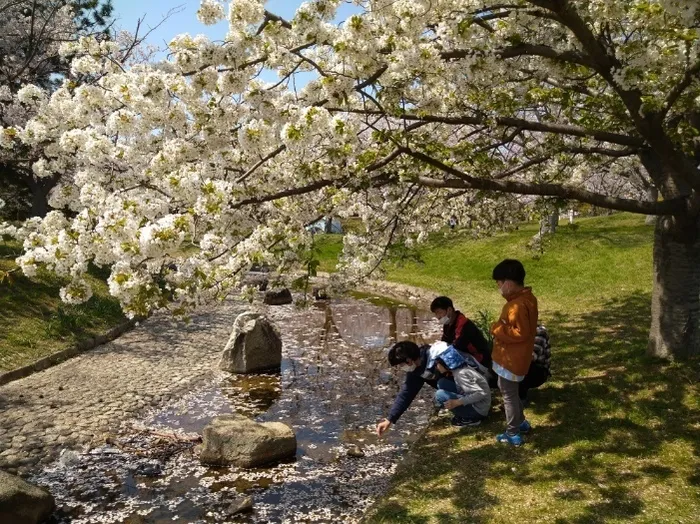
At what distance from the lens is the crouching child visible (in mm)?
7812

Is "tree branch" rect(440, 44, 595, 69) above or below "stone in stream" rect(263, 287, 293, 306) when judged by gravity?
above

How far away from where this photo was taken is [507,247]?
26.4 meters

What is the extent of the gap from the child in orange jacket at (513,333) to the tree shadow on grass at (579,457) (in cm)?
78

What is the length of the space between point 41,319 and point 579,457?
1337cm

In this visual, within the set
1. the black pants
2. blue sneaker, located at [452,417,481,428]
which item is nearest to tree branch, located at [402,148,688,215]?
the black pants

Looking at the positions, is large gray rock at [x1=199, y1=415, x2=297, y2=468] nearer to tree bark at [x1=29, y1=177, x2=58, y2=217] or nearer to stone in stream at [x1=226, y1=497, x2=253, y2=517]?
stone in stream at [x1=226, y1=497, x2=253, y2=517]

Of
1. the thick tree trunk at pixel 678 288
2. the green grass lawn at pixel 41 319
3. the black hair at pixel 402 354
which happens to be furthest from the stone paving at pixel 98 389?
the thick tree trunk at pixel 678 288

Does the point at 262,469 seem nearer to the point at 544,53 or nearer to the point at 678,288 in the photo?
the point at 544,53

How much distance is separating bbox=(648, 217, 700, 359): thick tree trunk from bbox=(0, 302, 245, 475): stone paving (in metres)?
8.75

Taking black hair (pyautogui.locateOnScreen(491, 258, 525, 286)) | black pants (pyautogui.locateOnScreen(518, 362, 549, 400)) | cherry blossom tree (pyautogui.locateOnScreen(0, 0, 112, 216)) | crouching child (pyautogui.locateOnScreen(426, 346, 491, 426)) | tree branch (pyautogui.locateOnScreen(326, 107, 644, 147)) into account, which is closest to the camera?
black hair (pyautogui.locateOnScreen(491, 258, 525, 286))

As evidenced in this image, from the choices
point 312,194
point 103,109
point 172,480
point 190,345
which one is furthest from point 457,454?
point 190,345

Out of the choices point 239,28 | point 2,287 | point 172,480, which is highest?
point 239,28

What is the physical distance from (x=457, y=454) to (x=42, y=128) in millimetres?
7036

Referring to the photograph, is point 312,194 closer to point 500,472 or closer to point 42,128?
point 42,128
